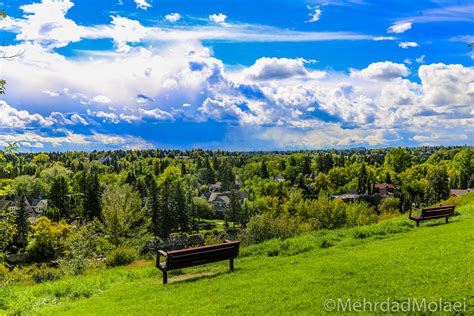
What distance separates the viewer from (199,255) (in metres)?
11.4

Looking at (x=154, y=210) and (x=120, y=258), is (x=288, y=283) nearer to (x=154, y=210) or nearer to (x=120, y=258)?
(x=120, y=258)

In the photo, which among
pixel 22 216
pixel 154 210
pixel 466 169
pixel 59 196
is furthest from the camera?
pixel 466 169

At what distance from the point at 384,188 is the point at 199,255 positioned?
102001 mm

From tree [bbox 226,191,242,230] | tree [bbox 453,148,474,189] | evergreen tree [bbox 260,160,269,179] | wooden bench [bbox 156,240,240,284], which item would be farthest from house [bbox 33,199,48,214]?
tree [bbox 453,148,474,189]

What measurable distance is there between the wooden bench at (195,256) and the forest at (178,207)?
5.07 m

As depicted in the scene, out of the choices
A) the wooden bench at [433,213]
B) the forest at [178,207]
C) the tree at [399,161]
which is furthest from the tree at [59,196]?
the tree at [399,161]

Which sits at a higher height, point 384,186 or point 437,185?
point 437,185

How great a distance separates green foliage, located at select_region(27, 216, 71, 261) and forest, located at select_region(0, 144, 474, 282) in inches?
6.0

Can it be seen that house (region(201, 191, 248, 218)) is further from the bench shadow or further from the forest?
the bench shadow

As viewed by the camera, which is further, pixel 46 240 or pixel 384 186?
pixel 384 186

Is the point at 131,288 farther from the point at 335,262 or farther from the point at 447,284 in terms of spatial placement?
the point at 447,284

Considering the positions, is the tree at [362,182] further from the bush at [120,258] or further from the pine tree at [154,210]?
the bush at [120,258]

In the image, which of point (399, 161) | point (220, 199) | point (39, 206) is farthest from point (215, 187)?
point (399, 161)

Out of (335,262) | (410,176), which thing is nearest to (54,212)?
(335,262)
